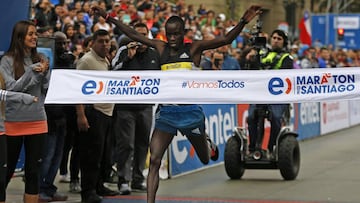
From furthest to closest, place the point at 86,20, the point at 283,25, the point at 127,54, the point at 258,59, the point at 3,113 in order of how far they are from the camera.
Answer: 1. the point at 283,25
2. the point at 86,20
3. the point at 258,59
4. the point at 127,54
5. the point at 3,113

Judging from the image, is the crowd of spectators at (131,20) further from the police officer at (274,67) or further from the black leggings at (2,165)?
the black leggings at (2,165)

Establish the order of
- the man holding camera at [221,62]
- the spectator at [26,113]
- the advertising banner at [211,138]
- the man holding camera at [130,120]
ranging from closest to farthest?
the spectator at [26,113] < the man holding camera at [130,120] < the advertising banner at [211,138] < the man holding camera at [221,62]

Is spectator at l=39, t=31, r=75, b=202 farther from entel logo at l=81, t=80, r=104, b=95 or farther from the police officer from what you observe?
the police officer

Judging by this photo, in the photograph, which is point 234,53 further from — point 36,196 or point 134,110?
point 36,196

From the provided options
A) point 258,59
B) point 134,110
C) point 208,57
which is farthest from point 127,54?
point 208,57

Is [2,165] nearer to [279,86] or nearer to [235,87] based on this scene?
[235,87]

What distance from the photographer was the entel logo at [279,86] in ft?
29.8

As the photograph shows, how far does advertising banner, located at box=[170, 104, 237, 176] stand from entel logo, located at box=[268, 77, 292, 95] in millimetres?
4299

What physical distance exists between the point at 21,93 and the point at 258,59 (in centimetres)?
465

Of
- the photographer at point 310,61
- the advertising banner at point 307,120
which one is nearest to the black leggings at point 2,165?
the advertising banner at point 307,120

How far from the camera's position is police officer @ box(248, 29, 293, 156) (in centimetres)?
1286

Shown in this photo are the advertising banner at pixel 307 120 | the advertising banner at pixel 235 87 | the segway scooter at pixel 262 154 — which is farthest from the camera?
the advertising banner at pixel 307 120

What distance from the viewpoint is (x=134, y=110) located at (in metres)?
11.6

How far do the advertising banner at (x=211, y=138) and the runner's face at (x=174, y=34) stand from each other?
4.05 m
